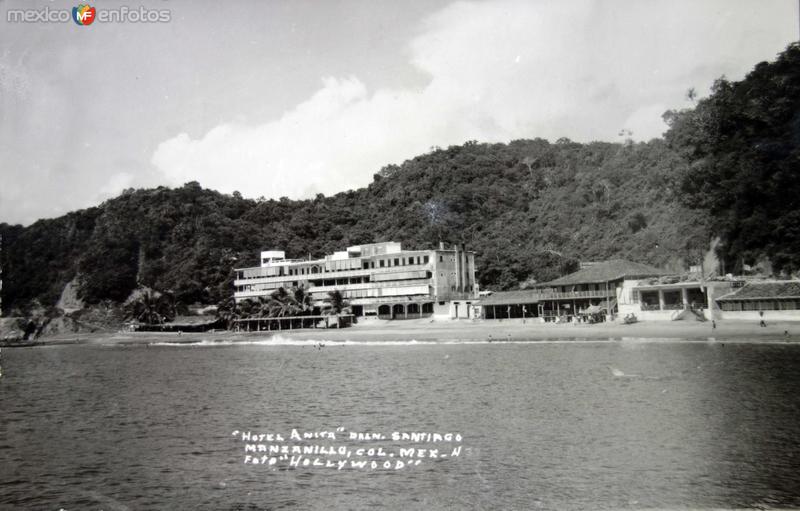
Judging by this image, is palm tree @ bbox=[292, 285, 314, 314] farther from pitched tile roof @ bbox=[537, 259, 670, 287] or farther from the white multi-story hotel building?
pitched tile roof @ bbox=[537, 259, 670, 287]

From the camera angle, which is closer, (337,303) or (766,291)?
(766,291)

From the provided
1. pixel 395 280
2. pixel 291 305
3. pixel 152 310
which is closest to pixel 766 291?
pixel 395 280

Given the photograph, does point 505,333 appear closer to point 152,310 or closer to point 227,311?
point 227,311

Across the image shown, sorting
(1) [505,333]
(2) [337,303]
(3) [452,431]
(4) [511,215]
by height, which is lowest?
(3) [452,431]

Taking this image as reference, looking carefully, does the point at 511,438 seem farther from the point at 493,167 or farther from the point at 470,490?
the point at 493,167

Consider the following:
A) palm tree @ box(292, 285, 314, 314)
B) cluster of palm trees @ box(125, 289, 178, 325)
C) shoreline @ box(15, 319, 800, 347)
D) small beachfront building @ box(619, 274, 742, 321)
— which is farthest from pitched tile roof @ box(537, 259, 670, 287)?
cluster of palm trees @ box(125, 289, 178, 325)

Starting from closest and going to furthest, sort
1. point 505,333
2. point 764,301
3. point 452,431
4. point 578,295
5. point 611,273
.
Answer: point 452,431
point 764,301
point 505,333
point 611,273
point 578,295
